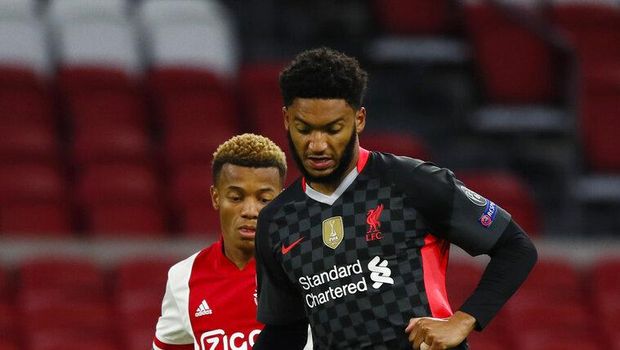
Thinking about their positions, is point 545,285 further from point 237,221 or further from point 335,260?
point 335,260

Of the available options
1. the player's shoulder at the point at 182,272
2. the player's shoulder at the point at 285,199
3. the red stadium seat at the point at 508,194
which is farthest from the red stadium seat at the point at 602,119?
the player's shoulder at the point at 285,199

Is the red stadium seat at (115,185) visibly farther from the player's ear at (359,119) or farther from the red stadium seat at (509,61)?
the player's ear at (359,119)

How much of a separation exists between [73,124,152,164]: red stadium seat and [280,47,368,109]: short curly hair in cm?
534

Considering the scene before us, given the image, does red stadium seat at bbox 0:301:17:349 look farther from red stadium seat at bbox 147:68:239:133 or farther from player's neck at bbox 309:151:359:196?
player's neck at bbox 309:151:359:196

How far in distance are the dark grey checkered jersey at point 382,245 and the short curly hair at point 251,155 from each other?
2.77ft

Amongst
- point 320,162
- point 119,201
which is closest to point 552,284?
point 119,201

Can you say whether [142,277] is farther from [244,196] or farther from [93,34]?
[244,196]

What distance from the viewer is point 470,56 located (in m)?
10.2

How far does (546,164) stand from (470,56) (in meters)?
0.98

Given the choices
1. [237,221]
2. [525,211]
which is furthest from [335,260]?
[525,211]

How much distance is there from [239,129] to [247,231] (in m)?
4.95

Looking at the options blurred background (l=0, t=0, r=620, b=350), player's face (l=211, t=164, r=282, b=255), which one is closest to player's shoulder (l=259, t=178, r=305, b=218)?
player's face (l=211, t=164, r=282, b=255)

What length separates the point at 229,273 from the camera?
15.6 feet

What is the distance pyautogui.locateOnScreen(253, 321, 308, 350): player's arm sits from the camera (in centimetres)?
402
